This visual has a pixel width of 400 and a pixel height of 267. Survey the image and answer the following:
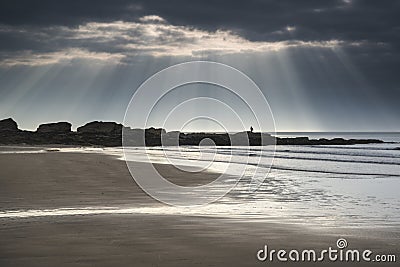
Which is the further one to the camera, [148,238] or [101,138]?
[101,138]

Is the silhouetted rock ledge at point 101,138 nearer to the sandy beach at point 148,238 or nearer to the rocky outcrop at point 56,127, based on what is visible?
the rocky outcrop at point 56,127

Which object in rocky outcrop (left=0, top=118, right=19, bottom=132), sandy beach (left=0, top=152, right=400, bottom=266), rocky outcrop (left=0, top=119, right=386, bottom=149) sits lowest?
sandy beach (left=0, top=152, right=400, bottom=266)

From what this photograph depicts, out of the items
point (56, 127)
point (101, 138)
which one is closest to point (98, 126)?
point (56, 127)

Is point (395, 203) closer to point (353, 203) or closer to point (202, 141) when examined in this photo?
point (353, 203)

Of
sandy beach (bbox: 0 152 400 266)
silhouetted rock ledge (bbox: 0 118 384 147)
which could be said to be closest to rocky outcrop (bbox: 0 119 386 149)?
silhouetted rock ledge (bbox: 0 118 384 147)

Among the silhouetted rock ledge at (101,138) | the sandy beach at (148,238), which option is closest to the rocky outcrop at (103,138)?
the silhouetted rock ledge at (101,138)

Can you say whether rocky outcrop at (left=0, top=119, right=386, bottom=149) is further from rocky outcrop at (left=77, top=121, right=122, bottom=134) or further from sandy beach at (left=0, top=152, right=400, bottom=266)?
sandy beach at (left=0, top=152, right=400, bottom=266)

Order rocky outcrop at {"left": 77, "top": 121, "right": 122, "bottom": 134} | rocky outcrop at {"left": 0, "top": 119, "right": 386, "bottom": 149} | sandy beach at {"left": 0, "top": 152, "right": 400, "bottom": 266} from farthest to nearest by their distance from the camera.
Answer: rocky outcrop at {"left": 77, "top": 121, "right": 122, "bottom": 134}, rocky outcrop at {"left": 0, "top": 119, "right": 386, "bottom": 149}, sandy beach at {"left": 0, "top": 152, "right": 400, "bottom": 266}

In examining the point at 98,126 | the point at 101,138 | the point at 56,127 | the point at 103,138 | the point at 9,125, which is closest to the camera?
the point at 103,138

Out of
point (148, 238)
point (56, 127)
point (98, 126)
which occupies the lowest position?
point (148, 238)

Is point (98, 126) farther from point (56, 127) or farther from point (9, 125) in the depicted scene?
point (9, 125)

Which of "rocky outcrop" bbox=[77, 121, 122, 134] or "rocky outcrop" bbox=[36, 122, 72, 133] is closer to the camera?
"rocky outcrop" bbox=[36, 122, 72, 133]

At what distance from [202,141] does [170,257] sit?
100 m

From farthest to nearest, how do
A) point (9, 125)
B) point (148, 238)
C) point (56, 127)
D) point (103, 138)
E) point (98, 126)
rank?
point (98, 126) < point (56, 127) < point (9, 125) < point (103, 138) < point (148, 238)
